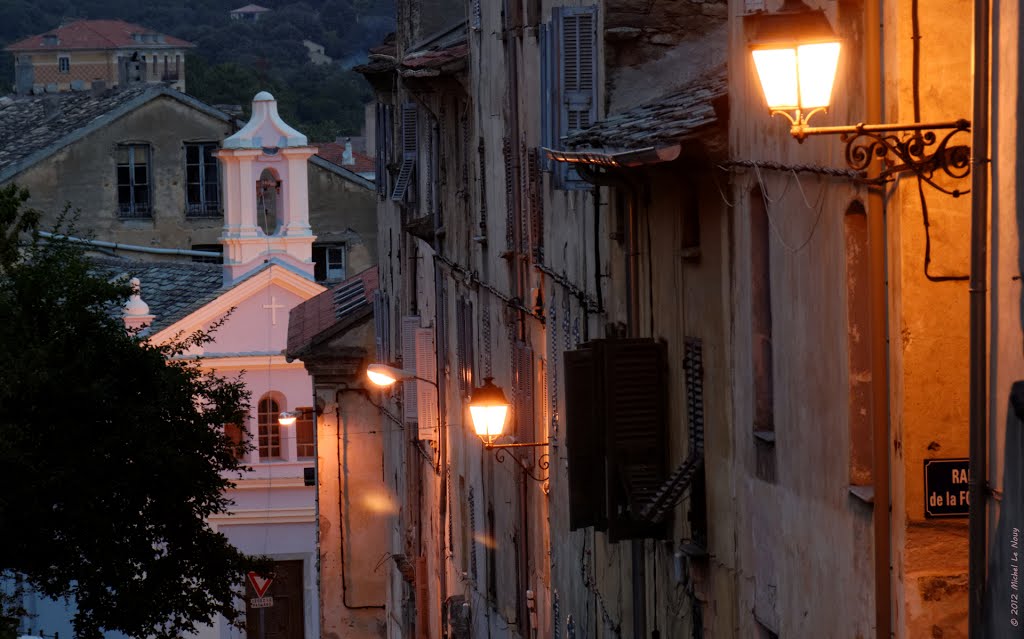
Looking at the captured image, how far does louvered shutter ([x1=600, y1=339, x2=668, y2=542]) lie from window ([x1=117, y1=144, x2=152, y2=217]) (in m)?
48.9

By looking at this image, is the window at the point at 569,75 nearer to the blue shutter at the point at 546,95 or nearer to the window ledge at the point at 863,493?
the blue shutter at the point at 546,95

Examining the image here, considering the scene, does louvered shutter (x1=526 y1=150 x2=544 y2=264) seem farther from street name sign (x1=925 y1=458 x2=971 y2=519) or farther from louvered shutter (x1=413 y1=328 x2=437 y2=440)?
street name sign (x1=925 y1=458 x2=971 y2=519)

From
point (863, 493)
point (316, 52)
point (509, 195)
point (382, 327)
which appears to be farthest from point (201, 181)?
point (316, 52)

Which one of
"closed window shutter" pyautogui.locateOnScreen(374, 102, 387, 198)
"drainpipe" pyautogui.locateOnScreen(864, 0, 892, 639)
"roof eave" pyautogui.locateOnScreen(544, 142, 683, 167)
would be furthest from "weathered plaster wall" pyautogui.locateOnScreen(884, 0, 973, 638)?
"closed window shutter" pyautogui.locateOnScreen(374, 102, 387, 198)

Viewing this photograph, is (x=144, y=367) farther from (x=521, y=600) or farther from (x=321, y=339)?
(x=321, y=339)

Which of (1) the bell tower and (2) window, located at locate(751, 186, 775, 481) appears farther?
(1) the bell tower

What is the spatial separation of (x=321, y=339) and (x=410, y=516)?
6799 mm

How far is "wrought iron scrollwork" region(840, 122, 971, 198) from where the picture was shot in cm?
821

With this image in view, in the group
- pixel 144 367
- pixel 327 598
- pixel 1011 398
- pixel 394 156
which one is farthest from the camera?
pixel 327 598

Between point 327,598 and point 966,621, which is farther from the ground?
point 966,621

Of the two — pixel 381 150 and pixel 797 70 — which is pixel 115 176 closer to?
pixel 381 150

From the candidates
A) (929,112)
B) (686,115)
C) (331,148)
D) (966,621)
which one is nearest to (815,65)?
(929,112)

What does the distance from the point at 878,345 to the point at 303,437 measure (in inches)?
1650

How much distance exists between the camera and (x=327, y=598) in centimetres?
4022
